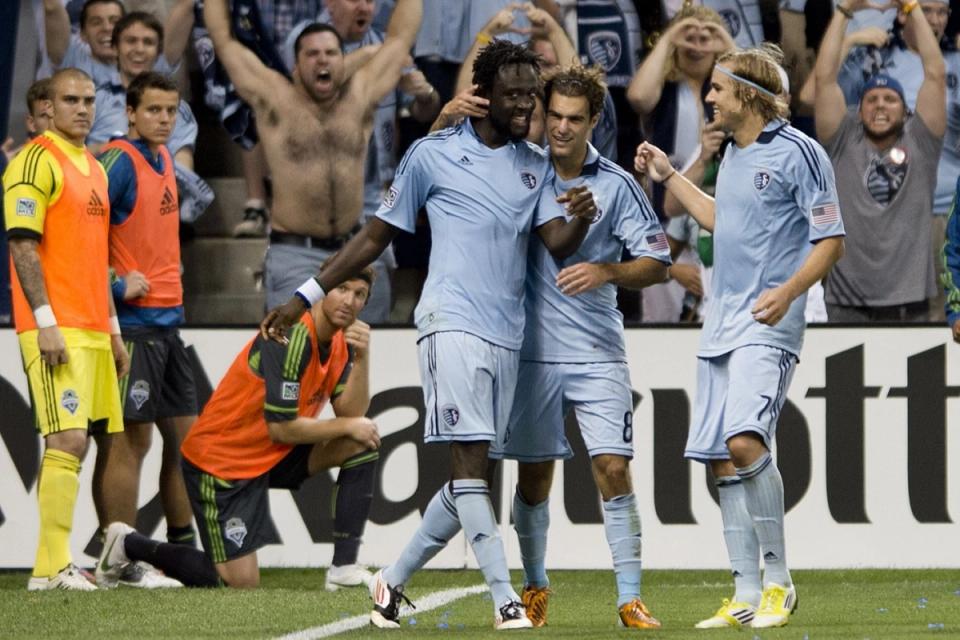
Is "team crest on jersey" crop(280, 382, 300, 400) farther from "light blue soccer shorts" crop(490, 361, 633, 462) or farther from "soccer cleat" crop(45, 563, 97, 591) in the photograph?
"light blue soccer shorts" crop(490, 361, 633, 462)

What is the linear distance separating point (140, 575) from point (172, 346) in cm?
127

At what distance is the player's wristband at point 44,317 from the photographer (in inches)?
320

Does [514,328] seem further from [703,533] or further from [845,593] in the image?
[703,533]

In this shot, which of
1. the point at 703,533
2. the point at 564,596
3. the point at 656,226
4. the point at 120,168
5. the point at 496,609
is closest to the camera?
the point at 496,609

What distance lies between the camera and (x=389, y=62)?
10953 mm

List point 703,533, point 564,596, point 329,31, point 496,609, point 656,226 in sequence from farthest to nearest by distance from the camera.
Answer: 1. point 329,31
2. point 703,533
3. point 564,596
4. point 656,226
5. point 496,609

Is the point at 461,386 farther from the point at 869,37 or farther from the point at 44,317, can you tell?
the point at 869,37

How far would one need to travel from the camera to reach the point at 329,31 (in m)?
10.9

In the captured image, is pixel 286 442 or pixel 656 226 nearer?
pixel 656 226

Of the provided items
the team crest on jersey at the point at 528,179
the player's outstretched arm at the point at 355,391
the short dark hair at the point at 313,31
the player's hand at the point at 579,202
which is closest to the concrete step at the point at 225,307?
the short dark hair at the point at 313,31

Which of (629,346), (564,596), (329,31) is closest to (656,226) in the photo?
(564,596)

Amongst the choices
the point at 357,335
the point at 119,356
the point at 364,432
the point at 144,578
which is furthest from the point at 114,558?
the point at 357,335

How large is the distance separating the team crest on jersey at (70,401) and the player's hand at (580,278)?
279 cm

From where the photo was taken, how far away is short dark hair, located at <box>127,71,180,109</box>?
9008 mm
